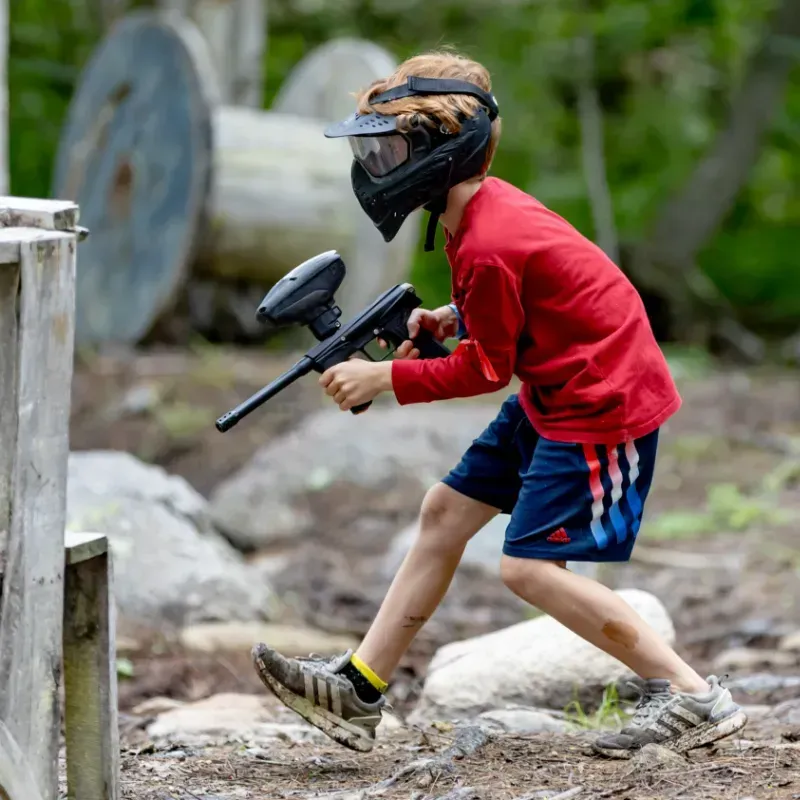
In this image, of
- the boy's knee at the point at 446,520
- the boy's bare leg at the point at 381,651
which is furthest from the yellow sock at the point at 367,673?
the boy's knee at the point at 446,520

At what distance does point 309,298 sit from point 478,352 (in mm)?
460

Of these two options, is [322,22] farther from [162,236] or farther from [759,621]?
[759,621]

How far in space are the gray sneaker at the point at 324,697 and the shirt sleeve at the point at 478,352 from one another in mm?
790

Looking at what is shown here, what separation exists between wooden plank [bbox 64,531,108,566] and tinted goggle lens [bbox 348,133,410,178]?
1124mm

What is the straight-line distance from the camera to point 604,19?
15.0m

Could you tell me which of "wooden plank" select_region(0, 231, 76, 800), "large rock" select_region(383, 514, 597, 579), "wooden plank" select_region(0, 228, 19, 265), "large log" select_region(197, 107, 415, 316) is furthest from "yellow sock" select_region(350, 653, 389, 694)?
"large log" select_region(197, 107, 415, 316)

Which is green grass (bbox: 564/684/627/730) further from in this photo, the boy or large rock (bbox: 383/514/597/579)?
large rock (bbox: 383/514/597/579)

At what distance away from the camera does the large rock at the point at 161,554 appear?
576cm

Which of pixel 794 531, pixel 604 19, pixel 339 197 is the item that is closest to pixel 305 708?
pixel 794 531

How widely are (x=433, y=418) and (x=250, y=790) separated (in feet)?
15.3

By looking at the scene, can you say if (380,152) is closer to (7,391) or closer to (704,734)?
(7,391)

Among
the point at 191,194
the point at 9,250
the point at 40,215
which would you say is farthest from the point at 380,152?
the point at 191,194

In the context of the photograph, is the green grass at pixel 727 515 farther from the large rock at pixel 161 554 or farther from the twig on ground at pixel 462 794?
the twig on ground at pixel 462 794

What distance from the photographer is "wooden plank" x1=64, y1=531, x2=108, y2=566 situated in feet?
9.59
